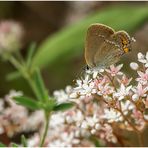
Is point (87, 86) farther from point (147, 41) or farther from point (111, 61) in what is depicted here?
point (147, 41)

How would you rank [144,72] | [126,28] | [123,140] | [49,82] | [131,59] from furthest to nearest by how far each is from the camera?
[49,82]
[131,59]
[126,28]
[123,140]
[144,72]

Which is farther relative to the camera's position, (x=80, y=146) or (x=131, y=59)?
(x=131, y=59)

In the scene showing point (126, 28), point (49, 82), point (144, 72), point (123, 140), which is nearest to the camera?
point (144, 72)

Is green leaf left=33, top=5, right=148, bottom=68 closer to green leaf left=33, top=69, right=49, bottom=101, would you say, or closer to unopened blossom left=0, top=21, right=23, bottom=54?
unopened blossom left=0, top=21, right=23, bottom=54

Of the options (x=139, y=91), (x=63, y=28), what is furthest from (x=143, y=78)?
(x=63, y=28)

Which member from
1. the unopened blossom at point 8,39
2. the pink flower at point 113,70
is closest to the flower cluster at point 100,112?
the pink flower at point 113,70

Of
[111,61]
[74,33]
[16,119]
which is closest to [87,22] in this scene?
[74,33]

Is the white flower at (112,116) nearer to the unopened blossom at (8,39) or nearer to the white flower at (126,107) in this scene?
the white flower at (126,107)
